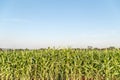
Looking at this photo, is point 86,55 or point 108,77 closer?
point 108,77

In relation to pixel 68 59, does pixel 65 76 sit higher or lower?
lower

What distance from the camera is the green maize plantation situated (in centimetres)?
1422

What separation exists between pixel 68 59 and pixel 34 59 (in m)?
2.04

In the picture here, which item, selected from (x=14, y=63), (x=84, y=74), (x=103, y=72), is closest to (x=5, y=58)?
(x=14, y=63)

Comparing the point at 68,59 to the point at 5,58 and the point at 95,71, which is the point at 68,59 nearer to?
the point at 95,71

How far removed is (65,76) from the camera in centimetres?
1514

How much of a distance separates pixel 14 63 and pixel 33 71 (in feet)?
4.20

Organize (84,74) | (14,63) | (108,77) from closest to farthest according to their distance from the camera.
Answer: (108,77), (84,74), (14,63)

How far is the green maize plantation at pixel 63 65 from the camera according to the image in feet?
46.6

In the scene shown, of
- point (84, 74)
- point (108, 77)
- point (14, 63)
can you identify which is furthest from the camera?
point (14, 63)

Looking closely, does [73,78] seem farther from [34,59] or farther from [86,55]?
[34,59]

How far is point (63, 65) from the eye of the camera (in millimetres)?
15023

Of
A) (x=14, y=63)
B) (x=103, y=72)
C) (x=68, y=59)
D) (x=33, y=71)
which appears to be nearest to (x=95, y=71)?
(x=103, y=72)

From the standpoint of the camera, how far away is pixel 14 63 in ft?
52.5
